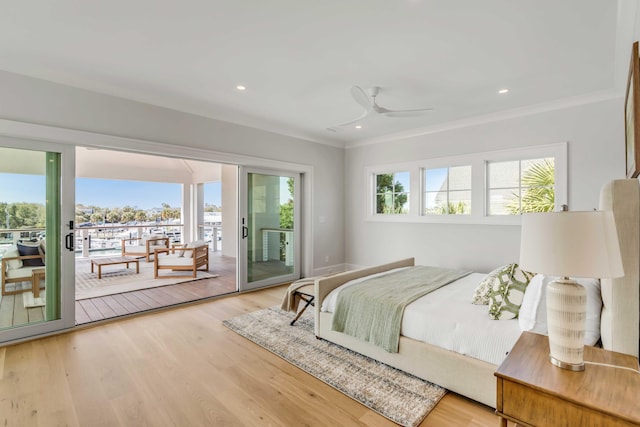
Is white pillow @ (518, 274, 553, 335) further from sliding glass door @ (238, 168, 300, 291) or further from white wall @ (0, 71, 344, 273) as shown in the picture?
white wall @ (0, 71, 344, 273)

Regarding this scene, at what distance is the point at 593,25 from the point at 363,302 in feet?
9.41

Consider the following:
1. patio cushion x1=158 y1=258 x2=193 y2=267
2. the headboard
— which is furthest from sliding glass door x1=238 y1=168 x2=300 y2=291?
the headboard

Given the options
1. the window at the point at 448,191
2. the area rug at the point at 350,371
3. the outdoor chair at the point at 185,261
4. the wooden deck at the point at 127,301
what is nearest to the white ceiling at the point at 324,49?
the window at the point at 448,191

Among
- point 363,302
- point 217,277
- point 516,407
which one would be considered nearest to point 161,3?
point 363,302

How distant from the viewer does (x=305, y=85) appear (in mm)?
3502

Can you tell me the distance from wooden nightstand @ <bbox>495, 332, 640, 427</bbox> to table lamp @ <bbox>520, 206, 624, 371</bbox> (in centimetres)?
8

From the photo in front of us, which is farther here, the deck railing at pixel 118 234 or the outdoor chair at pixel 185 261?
the deck railing at pixel 118 234

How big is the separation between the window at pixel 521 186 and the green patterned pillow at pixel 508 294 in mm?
2484

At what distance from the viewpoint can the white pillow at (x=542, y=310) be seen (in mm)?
1716

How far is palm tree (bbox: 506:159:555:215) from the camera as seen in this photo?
413cm

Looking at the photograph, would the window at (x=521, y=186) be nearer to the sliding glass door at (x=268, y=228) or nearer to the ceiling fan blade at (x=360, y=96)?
the ceiling fan blade at (x=360, y=96)

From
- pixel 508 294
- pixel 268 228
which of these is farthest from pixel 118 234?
pixel 508 294

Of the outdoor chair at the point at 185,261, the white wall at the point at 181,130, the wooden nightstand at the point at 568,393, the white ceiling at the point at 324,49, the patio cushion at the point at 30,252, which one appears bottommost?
the outdoor chair at the point at 185,261

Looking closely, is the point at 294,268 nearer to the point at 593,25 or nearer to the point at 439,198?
the point at 439,198
